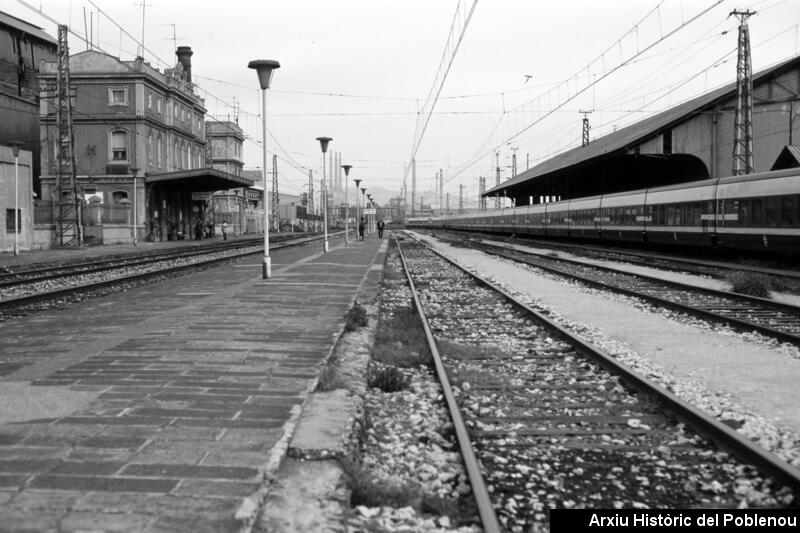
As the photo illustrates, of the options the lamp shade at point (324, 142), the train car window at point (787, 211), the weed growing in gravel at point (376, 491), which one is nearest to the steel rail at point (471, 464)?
the weed growing in gravel at point (376, 491)

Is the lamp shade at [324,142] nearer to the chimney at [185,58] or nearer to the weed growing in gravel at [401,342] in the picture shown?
the weed growing in gravel at [401,342]

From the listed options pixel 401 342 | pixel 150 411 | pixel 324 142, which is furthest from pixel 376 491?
pixel 324 142

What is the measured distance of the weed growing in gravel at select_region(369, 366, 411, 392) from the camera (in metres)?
6.80

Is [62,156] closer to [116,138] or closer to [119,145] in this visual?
[119,145]

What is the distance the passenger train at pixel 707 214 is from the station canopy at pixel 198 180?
2205cm

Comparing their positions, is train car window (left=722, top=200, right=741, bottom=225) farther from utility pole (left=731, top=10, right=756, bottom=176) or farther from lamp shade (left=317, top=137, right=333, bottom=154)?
lamp shade (left=317, top=137, right=333, bottom=154)

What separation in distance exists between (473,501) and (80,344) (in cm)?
574

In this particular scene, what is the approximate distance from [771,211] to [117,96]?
1805 inches

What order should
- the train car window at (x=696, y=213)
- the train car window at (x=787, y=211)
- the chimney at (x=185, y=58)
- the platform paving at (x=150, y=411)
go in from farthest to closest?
the chimney at (x=185, y=58), the train car window at (x=696, y=213), the train car window at (x=787, y=211), the platform paving at (x=150, y=411)

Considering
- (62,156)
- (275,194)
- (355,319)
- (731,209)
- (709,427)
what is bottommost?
(709,427)

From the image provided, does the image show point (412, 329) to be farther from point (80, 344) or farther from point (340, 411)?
point (340, 411)

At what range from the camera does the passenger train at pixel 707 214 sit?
67.3ft

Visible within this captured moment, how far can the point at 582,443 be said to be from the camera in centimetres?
515

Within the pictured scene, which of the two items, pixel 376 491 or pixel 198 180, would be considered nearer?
pixel 376 491
